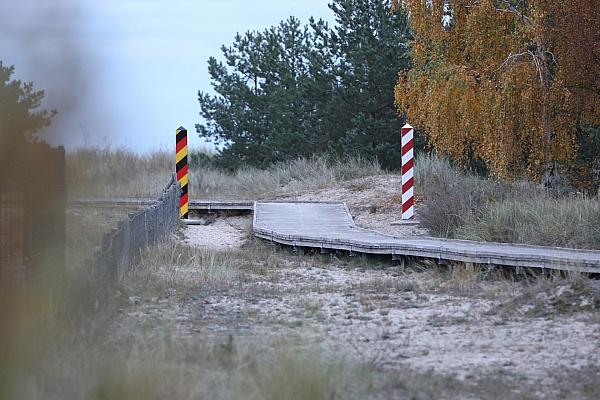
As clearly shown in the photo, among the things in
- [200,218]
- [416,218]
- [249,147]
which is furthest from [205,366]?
[249,147]

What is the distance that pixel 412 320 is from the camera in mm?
8859

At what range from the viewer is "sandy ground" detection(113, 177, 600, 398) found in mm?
6906

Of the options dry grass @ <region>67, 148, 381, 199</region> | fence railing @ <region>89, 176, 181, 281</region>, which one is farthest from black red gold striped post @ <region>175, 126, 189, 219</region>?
fence railing @ <region>89, 176, 181, 281</region>

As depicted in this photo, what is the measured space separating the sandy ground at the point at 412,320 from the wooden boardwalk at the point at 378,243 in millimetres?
360

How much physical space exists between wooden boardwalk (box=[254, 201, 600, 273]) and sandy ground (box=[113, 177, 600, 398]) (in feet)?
1.18

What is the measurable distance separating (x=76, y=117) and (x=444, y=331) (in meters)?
5.17

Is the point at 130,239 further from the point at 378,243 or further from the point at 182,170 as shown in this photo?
the point at 182,170

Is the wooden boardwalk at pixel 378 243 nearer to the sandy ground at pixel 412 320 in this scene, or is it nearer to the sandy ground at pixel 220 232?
the sandy ground at pixel 412 320

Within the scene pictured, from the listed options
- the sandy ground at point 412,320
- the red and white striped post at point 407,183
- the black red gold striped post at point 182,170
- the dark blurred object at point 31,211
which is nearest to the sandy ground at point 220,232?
the black red gold striped post at point 182,170

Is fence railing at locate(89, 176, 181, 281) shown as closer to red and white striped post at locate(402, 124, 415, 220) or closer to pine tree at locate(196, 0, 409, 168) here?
red and white striped post at locate(402, 124, 415, 220)

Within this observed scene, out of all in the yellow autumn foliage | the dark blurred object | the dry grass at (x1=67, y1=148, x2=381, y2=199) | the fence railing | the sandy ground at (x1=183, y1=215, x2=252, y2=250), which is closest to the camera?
the dark blurred object

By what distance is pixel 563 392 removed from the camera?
6.07 metres

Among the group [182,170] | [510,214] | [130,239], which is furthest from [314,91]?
→ [130,239]

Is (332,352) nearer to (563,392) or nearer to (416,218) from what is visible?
(563,392)
